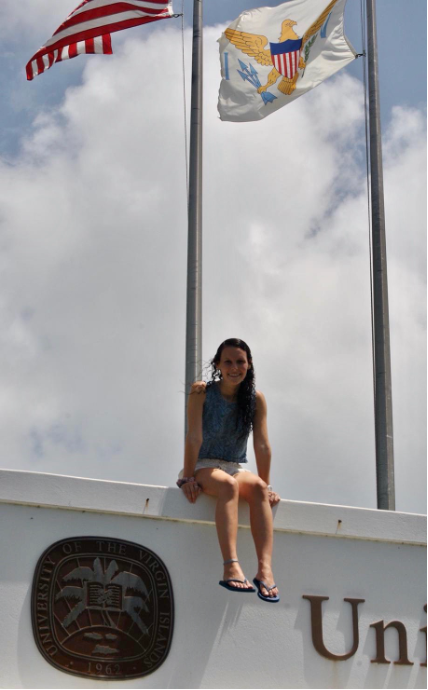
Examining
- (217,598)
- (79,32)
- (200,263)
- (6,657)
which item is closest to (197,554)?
(217,598)

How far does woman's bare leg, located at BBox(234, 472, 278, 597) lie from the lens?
164 inches

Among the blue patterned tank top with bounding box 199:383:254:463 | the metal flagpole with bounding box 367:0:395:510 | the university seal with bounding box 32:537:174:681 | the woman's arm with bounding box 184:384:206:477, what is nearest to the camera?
the university seal with bounding box 32:537:174:681

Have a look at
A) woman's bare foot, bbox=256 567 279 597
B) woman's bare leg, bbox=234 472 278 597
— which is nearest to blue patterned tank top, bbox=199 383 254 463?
woman's bare leg, bbox=234 472 278 597

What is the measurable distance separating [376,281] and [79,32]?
3.18 m

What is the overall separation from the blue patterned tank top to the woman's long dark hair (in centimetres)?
3

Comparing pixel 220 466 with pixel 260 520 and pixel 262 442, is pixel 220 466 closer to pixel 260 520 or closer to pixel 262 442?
pixel 262 442

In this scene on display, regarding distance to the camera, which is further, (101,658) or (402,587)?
(402,587)

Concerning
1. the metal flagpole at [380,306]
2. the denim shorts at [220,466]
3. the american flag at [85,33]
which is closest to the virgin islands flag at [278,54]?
the metal flagpole at [380,306]

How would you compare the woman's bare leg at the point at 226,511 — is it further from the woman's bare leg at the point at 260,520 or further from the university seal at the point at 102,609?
the university seal at the point at 102,609

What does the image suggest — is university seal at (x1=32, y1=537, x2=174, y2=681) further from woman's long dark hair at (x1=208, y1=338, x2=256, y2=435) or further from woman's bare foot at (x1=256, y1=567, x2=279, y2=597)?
woman's long dark hair at (x1=208, y1=338, x2=256, y2=435)

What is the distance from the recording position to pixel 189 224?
739 cm

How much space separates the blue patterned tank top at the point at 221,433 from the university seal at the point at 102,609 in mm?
665

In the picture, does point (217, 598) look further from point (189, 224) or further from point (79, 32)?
point (79, 32)

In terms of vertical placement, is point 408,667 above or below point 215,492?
below
